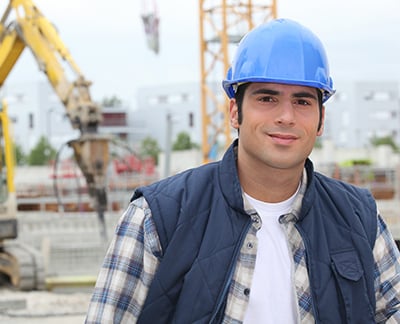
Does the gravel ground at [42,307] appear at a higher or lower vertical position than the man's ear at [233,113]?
lower

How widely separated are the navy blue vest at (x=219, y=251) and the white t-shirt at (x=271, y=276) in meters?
0.05

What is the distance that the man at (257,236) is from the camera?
187cm

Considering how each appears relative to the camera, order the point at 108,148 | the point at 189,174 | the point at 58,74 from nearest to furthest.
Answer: the point at 189,174
the point at 108,148
the point at 58,74

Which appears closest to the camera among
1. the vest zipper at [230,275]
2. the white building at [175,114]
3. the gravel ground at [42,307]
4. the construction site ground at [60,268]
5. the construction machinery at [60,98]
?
the vest zipper at [230,275]

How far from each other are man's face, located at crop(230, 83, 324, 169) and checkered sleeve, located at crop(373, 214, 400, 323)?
315mm

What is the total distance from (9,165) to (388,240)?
11.7 meters

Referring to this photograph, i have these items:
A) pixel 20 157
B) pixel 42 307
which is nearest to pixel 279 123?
pixel 42 307

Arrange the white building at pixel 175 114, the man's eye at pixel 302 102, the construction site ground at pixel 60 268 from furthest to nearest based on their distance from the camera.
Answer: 1. the white building at pixel 175 114
2. the construction site ground at pixel 60 268
3. the man's eye at pixel 302 102

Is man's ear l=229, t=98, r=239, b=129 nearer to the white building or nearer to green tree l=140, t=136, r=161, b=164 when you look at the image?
green tree l=140, t=136, r=161, b=164

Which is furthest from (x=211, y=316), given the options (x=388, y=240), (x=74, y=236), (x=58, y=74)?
(x=74, y=236)

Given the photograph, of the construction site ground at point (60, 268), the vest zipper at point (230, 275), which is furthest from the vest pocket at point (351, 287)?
the construction site ground at point (60, 268)

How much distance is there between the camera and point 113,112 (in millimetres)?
70750

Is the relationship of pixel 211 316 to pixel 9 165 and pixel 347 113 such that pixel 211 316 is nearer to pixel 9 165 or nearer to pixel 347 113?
pixel 9 165

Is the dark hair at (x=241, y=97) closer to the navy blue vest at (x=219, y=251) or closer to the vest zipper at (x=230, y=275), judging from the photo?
the navy blue vest at (x=219, y=251)
